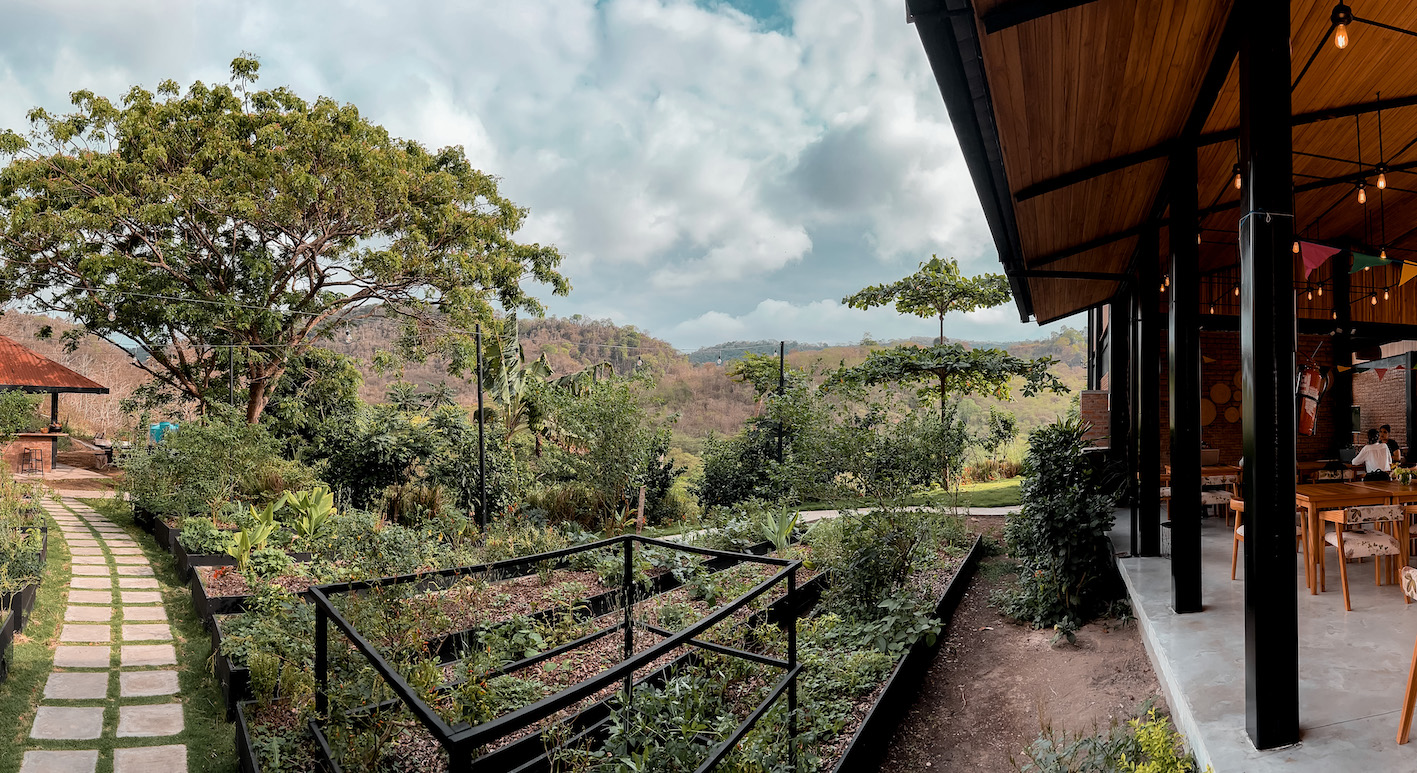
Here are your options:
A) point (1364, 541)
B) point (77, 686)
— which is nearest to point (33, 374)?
point (77, 686)

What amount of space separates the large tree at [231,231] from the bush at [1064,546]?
11662mm

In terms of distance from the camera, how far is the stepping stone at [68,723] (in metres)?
3.72

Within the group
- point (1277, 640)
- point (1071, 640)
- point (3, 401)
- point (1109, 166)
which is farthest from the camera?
point (3, 401)

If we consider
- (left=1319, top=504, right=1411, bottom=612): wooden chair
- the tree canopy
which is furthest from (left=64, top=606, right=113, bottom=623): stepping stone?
the tree canopy

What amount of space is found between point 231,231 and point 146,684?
1188 centimetres

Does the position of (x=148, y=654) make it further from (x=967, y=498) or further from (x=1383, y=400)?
(x=1383, y=400)

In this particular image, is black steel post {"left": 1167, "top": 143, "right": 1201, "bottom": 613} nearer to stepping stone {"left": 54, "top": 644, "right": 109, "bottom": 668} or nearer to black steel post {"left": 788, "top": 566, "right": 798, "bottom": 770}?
black steel post {"left": 788, "top": 566, "right": 798, "bottom": 770}

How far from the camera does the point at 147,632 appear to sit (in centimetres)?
542

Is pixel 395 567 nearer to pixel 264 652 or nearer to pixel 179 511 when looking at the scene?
pixel 264 652

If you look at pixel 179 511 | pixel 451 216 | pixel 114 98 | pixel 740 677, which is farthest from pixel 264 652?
pixel 114 98

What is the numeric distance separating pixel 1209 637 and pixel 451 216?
1428 cm

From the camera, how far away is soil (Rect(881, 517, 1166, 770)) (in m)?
4.15

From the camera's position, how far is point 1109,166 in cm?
465

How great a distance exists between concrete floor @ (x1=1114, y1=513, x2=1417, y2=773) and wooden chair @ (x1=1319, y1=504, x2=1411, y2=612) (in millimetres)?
149
